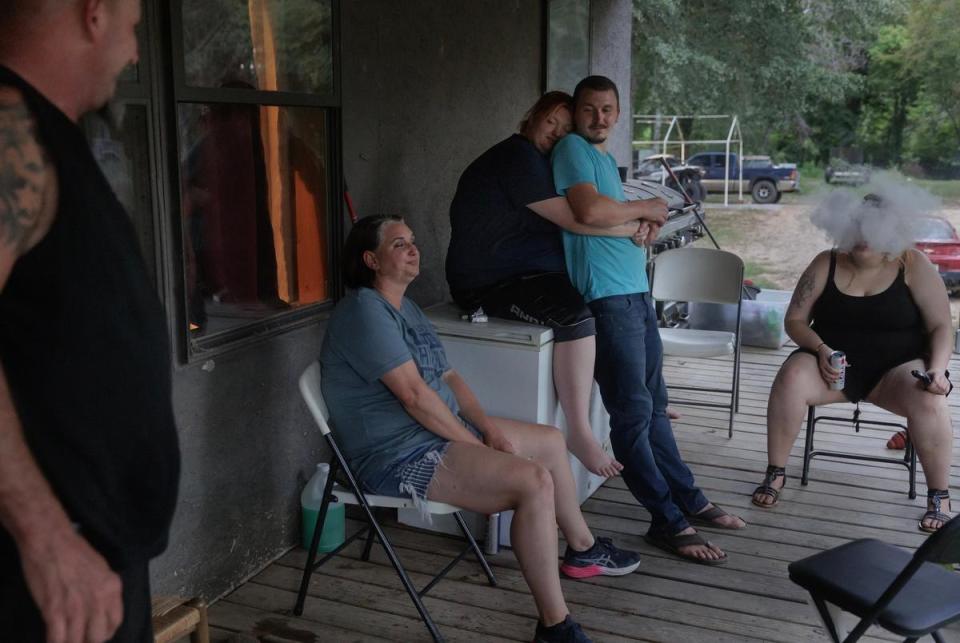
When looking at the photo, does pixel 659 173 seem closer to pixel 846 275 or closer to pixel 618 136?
pixel 618 136

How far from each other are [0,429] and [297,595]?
2.11 m

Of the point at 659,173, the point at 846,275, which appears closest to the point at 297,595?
the point at 846,275

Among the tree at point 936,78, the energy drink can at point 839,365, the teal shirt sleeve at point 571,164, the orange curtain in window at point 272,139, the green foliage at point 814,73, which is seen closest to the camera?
the orange curtain in window at point 272,139

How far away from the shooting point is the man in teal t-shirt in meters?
3.19

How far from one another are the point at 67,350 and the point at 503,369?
7.51 feet

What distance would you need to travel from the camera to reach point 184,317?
8.70 ft

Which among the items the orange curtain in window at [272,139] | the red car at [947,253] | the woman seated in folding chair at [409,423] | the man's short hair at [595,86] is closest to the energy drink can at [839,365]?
the man's short hair at [595,86]

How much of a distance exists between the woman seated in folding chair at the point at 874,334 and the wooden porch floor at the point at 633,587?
0.22 meters

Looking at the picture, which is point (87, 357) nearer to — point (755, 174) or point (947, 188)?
point (947, 188)

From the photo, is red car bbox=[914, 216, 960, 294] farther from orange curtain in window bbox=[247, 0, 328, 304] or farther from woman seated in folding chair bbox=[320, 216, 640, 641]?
woman seated in folding chair bbox=[320, 216, 640, 641]

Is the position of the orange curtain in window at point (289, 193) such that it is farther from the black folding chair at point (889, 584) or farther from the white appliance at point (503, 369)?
the black folding chair at point (889, 584)

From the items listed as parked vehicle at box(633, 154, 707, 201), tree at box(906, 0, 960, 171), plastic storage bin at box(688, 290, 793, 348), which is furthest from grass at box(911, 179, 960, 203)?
plastic storage bin at box(688, 290, 793, 348)


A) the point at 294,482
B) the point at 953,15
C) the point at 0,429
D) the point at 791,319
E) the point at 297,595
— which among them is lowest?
the point at 297,595

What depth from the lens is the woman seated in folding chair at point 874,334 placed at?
360 centimetres
